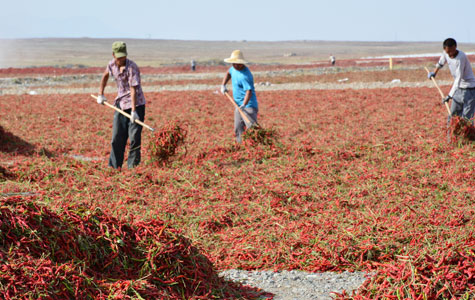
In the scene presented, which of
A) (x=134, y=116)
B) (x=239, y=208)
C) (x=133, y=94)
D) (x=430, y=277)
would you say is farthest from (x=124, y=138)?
(x=430, y=277)

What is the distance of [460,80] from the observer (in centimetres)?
915

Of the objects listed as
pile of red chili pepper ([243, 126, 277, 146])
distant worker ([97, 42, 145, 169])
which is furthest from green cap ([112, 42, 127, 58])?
pile of red chili pepper ([243, 126, 277, 146])

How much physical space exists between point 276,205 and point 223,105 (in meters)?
11.1

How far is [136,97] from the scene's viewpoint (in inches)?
322

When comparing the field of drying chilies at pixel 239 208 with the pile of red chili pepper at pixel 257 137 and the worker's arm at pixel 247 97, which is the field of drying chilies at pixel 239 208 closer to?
the pile of red chili pepper at pixel 257 137

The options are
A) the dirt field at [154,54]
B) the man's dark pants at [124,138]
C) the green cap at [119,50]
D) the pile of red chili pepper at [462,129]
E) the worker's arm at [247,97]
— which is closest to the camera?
the green cap at [119,50]

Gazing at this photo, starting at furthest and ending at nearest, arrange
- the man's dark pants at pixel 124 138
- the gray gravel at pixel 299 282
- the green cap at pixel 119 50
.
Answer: the man's dark pants at pixel 124 138, the green cap at pixel 119 50, the gray gravel at pixel 299 282

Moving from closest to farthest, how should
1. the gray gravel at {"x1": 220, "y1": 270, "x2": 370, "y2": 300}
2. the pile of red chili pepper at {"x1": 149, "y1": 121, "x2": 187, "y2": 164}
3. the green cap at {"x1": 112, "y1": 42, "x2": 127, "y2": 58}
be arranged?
1. the gray gravel at {"x1": 220, "y1": 270, "x2": 370, "y2": 300}
2. the green cap at {"x1": 112, "y1": 42, "x2": 127, "y2": 58}
3. the pile of red chili pepper at {"x1": 149, "y1": 121, "x2": 187, "y2": 164}

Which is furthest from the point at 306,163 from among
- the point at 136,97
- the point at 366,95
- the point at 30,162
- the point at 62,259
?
the point at 366,95

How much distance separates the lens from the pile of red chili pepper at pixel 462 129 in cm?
916

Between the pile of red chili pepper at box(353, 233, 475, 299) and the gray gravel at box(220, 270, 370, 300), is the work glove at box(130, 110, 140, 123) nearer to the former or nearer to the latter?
the gray gravel at box(220, 270, 370, 300)

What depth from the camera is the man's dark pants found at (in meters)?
8.34

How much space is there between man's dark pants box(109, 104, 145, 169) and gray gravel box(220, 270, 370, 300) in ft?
12.7

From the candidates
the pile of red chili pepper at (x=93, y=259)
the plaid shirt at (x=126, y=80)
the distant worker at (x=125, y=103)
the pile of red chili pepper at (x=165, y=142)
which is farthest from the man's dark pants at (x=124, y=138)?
the pile of red chili pepper at (x=93, y=259)
